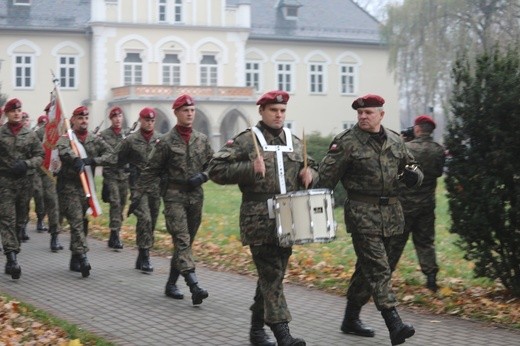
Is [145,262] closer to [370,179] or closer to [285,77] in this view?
[370,179]

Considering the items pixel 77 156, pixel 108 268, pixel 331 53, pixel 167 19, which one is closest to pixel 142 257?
pixel 108 268

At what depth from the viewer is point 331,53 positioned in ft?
212

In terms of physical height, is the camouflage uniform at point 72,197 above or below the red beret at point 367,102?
below

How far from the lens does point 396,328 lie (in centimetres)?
820

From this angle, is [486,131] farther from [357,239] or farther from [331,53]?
[331,53]

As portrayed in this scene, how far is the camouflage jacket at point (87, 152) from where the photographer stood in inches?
520

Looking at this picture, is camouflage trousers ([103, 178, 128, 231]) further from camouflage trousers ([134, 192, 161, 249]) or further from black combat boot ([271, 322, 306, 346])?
black combat boot ([271, 322, 306, 346])

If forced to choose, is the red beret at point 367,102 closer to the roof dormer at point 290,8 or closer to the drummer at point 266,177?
the drummer at point 266,177

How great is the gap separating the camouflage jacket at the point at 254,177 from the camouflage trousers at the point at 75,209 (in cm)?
498

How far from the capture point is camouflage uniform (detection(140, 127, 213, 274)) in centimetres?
1102

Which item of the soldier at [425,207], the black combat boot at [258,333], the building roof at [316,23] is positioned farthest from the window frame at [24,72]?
the black combat boot at [258,333]

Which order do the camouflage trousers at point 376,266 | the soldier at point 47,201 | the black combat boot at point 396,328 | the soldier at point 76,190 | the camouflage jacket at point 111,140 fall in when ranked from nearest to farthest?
1. the black combat boot at point 396,328
2. the camouflage trousers at point 376,266
3. the soldier at point 76,190
4. the soldier at point 47,201
5. the camouflage jacket at point 111,140

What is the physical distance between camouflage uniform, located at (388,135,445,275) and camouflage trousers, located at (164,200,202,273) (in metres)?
2.32

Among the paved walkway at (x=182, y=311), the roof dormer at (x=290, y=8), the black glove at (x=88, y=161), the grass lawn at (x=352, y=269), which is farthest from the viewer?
the roof dormer at (x=290, y=8)
